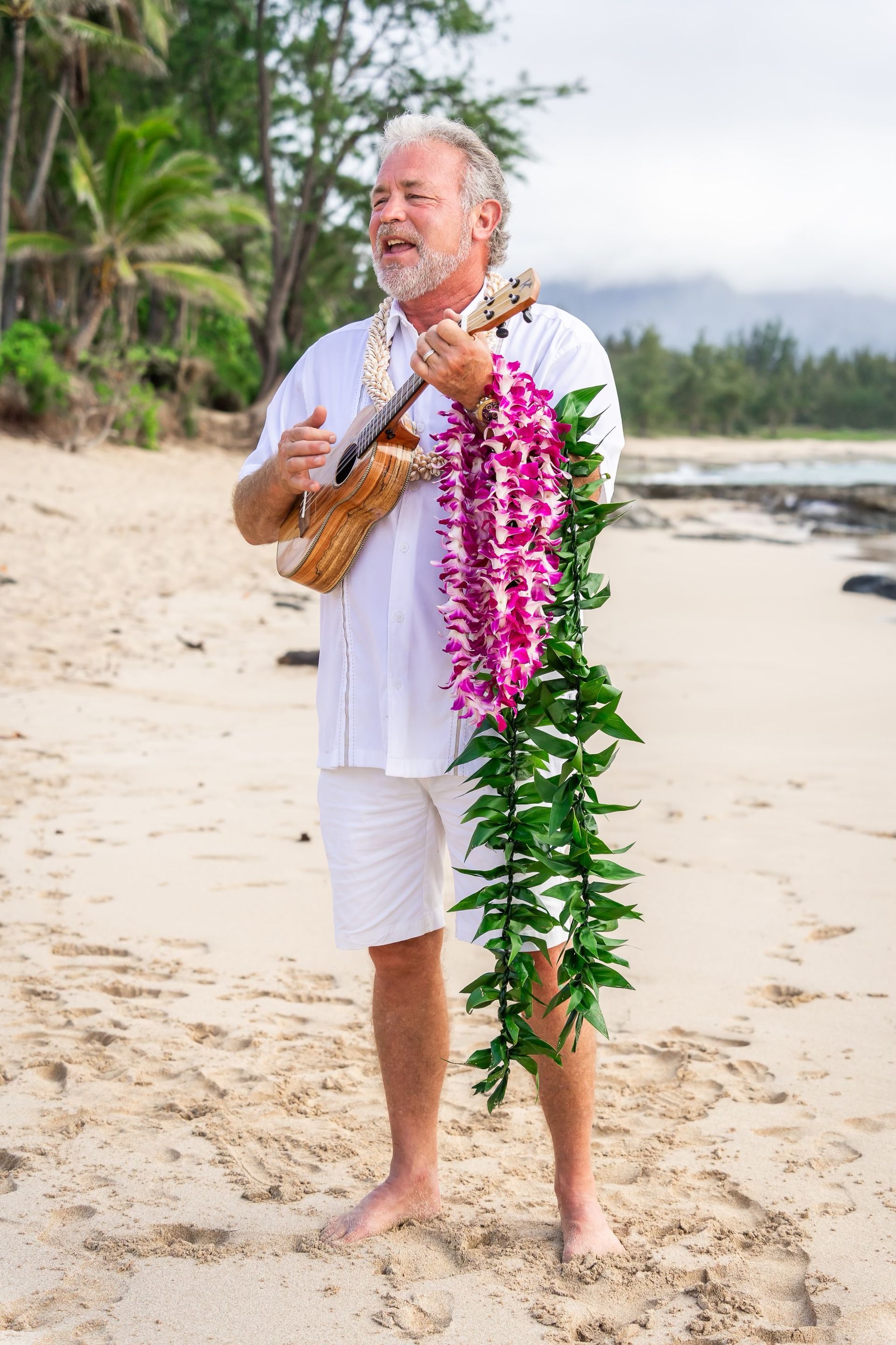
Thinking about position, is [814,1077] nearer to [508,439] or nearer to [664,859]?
[664,859]

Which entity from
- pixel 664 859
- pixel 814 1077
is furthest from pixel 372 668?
pixel 664 859

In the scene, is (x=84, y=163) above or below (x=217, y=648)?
above

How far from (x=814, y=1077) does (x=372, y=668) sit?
1715 mm

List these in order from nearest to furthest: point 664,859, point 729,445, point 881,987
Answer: point 881,987 → point 664,859 → point 729,445

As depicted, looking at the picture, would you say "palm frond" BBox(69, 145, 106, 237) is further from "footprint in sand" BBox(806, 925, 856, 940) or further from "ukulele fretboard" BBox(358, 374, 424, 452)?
"ukulele fretboard" BBox(358, 374, 424, 452)

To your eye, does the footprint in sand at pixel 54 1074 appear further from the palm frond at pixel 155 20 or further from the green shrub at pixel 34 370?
the palm frond at pixel 155 20

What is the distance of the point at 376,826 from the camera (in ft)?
8.81

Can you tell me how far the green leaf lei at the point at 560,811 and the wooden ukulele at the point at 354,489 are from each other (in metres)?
0.32

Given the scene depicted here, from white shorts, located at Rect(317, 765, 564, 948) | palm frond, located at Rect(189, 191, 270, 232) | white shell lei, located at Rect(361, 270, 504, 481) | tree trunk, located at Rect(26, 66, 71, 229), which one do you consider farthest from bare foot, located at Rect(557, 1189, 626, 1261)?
palm frond, located at Rect(189, 191, 270, 232)

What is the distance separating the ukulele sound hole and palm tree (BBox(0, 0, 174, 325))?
17.8 m

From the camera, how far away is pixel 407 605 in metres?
2.59

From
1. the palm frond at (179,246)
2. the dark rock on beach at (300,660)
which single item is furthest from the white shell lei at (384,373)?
the palm frond at (179,246)

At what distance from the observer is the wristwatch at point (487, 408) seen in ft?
7.58

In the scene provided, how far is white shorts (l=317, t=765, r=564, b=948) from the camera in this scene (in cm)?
267
